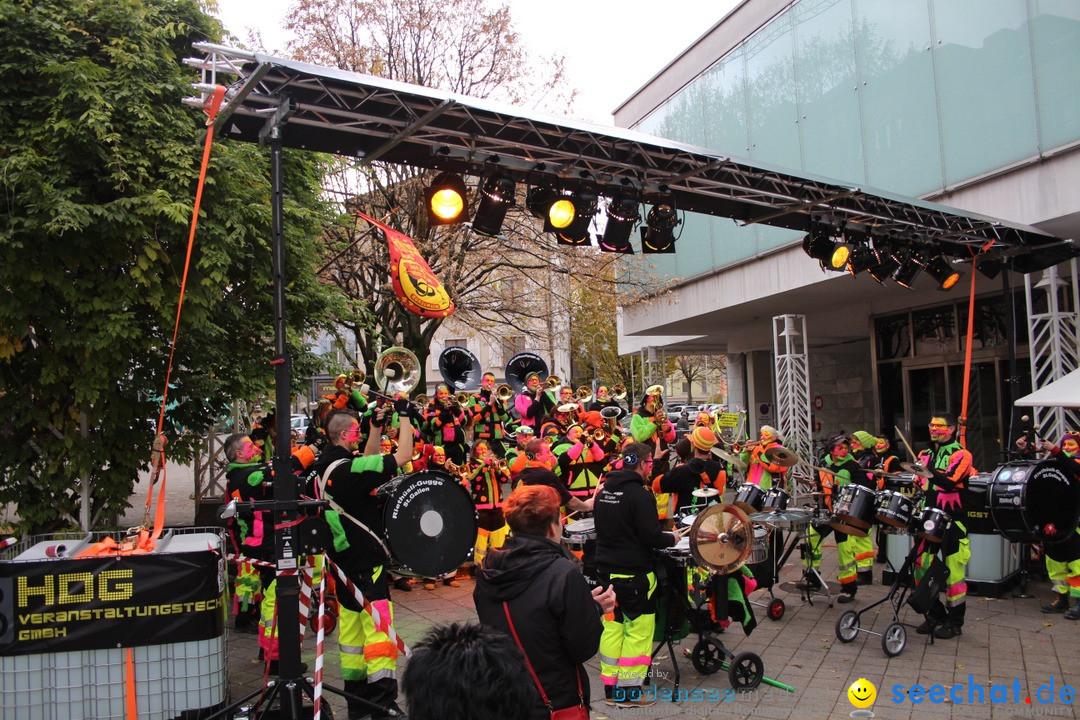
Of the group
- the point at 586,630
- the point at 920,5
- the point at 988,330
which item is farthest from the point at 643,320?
the point at 586,630

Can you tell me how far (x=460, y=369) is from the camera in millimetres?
13383

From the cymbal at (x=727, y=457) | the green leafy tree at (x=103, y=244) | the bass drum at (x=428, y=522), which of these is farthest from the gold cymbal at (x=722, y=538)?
the green leafy tree at (x=103, y=244)

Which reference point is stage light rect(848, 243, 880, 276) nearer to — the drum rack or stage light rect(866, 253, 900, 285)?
stage light rect(866, 253, 900, 285)

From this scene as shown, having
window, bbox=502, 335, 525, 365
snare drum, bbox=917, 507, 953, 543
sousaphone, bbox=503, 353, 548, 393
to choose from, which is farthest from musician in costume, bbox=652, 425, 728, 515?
window, bbox=502, 335, 525, 365

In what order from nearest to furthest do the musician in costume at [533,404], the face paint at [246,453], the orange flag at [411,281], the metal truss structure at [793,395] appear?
the orange flag at [411,281] → the face paint at [246,453] → the musician in costume at [533,404] → the metal truss structure at [793,395]

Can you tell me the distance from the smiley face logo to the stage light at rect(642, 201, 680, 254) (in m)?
4.47

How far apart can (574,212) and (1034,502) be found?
5152mm

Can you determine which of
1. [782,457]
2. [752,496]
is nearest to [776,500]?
[752,496]

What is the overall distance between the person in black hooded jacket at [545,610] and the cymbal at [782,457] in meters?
5.80

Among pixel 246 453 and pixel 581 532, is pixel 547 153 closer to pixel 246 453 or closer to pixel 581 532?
pixel 581 532

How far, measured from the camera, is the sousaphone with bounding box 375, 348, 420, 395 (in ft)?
26.5

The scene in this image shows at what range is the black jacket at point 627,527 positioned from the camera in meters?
5.34

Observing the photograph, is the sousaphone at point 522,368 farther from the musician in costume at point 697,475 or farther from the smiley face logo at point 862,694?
the smiley face logo at point 862,694

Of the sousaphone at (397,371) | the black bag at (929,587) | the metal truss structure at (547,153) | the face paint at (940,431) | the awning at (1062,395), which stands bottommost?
the black bag at (929,587)
